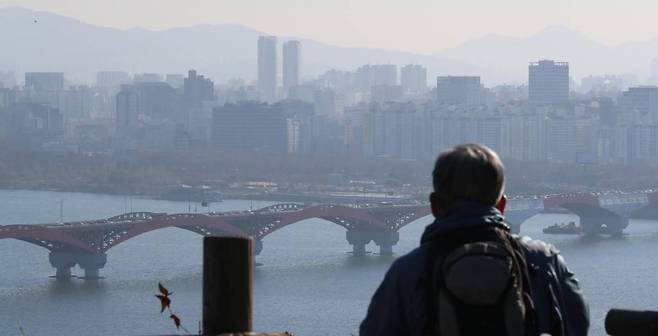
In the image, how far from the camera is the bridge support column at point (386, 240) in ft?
104

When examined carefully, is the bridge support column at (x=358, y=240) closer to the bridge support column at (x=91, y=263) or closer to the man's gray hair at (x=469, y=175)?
the bridge support column at (x=91, y=263)

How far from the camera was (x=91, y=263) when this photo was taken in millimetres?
26391

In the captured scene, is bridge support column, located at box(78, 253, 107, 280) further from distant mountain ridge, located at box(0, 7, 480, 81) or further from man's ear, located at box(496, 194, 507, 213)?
distant mountain ridge, located at box(0, 7, 480, 81)

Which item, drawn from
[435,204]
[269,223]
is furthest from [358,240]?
[435,204]

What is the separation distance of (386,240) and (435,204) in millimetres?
29803

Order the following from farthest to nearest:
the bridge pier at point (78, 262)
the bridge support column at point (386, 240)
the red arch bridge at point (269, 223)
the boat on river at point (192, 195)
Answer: the boat on river at point (192, 195), the bridge support column at point (386, 240), the red arch bridge at point (269, 223), the bridge pier at point (78, 262)

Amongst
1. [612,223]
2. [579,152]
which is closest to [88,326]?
[612,223]

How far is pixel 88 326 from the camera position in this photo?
731 inches

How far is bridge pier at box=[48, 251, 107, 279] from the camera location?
2605 centimetres

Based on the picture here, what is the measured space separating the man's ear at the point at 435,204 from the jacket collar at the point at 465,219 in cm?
2

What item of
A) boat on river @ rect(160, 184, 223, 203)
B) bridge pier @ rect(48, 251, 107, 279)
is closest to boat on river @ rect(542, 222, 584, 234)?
boat on river @ rect(160, 184, 223, 203)

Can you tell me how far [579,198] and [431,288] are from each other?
3725 cm

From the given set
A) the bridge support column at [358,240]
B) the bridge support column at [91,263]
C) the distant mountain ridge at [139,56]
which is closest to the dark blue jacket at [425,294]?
the bridge support column at [91,263]

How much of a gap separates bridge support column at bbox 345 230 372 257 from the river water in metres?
0.22
